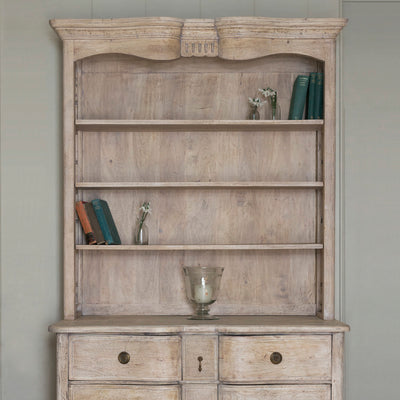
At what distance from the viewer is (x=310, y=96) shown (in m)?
3.24

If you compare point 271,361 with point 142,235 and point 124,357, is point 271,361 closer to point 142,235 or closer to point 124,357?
point 124,357

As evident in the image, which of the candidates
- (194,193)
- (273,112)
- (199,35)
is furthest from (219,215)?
(199,35)

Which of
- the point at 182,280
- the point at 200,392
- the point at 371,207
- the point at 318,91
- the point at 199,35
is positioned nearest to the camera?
the point at 200,392

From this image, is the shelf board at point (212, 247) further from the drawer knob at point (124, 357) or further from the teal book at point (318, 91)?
the teal book at point (318, 91)

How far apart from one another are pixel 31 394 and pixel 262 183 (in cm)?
173

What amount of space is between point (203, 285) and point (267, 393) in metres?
0.62

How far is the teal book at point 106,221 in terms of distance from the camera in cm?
322

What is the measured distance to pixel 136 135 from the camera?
3.41 metres

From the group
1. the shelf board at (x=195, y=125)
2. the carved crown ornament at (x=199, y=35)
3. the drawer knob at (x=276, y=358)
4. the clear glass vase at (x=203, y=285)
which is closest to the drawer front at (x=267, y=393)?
the drawer knob at (x=276, y=358)

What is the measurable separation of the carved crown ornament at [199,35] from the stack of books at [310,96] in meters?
0.15

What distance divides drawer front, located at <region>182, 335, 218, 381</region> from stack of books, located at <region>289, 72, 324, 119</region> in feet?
4.12

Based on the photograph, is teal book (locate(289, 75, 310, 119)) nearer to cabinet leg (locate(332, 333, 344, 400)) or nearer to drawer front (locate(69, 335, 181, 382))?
cabinet leg (locate(332, 333, 344, 400))

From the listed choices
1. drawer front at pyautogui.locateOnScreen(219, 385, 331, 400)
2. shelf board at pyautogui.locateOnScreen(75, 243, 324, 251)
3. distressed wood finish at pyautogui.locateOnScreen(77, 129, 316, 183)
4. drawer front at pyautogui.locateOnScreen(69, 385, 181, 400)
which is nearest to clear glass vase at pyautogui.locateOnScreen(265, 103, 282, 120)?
distressed wood finish at pyautogui.locateOnScreen(77, 129, 316, 183)

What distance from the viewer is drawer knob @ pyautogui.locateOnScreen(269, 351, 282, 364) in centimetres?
292
